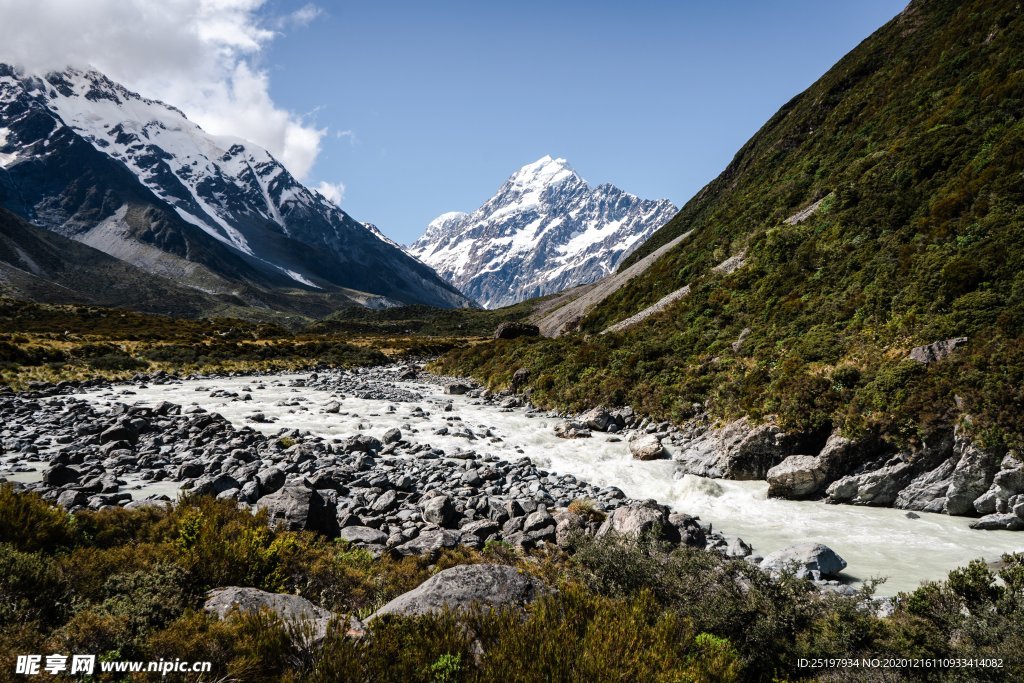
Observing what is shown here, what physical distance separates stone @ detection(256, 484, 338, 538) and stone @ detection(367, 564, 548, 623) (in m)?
3.94

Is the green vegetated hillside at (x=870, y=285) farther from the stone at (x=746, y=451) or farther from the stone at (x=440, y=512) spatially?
the stone at (x=440, y=512)

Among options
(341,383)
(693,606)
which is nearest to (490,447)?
(693,606)

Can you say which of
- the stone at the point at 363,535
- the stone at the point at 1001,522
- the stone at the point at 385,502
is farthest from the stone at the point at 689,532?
the stone at the point at 385,502

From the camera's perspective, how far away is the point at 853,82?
49281mm

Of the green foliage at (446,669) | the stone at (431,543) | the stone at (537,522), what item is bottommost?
the stone at (431,543)

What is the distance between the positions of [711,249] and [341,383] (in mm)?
30928

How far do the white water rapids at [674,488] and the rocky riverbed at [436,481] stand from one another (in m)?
0.05

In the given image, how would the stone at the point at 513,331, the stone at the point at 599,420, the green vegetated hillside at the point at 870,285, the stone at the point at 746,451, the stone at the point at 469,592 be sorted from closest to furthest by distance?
1. the stone at the point at 469,592
2. the green vegetated hillside at the point at 870,285
3. the stone at the point at 746,451
4. the stone at the point at 599,420
5. the stone at the point at 513,331

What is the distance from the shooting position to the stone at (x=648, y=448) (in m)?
17.0

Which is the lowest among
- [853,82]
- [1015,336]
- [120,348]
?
[120,348]

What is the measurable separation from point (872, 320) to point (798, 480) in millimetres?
7566

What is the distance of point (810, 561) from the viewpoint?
28.7 ft

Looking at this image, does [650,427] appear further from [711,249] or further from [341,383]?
[341,383]

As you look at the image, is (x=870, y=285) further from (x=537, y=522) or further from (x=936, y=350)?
(x=537, y=522)
